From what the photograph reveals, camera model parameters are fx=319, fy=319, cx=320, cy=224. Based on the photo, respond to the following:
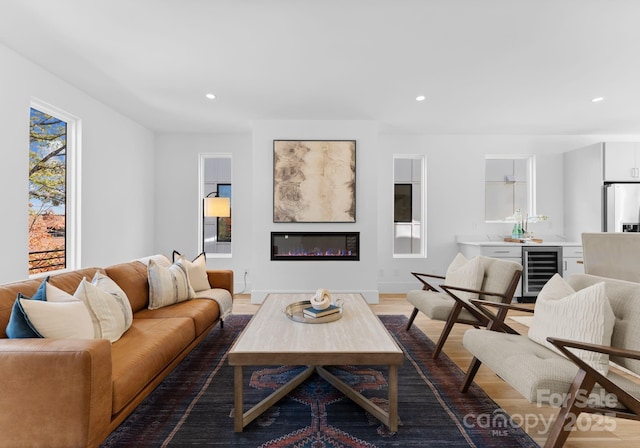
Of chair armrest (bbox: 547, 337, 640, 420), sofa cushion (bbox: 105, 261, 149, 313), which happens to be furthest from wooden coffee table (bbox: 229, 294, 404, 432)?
sofa cushion (bbox: 105, 261, 149, 313)

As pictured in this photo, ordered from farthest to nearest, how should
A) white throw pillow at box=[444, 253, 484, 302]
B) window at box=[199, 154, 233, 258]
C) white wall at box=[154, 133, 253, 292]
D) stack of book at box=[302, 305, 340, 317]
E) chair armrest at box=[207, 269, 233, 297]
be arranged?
window at box=[199, 154, 233, 258]
white wall at box=[154, 133, 253, 292]
chair armrest at box=[207, 269, 233, 297]
white throw pillow at box=[444, 253, 484, 302]
stack of book at box=[302, 305, 340, 317]

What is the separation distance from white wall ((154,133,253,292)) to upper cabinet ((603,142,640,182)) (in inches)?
208

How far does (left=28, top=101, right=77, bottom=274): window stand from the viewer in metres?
3.11

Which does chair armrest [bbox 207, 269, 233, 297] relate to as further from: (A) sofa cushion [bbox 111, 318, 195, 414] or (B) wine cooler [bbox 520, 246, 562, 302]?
(B) wine cooler [bbox 520, 246, 562, 302]

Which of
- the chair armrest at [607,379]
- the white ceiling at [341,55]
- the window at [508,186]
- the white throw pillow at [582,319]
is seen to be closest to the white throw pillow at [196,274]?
the white ceiling at [341,55]

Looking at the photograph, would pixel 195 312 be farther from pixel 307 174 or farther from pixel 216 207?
pixel 307 174

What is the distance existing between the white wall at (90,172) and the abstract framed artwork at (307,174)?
2.04 metres

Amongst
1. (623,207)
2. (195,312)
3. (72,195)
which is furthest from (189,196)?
(623,207)

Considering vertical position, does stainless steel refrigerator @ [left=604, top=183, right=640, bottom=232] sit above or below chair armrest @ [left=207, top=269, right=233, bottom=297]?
above

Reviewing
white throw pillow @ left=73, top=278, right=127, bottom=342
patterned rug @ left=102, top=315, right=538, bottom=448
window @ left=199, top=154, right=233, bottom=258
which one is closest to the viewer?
patterned rug @ left=102, top=315, right=538, bottom=448

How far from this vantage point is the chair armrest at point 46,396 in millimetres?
1323

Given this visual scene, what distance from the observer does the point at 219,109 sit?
408 centimetres

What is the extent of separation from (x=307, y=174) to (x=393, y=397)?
3.32 meters

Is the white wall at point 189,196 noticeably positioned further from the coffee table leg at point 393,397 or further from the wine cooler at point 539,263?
the wine cooler at point 539,263
